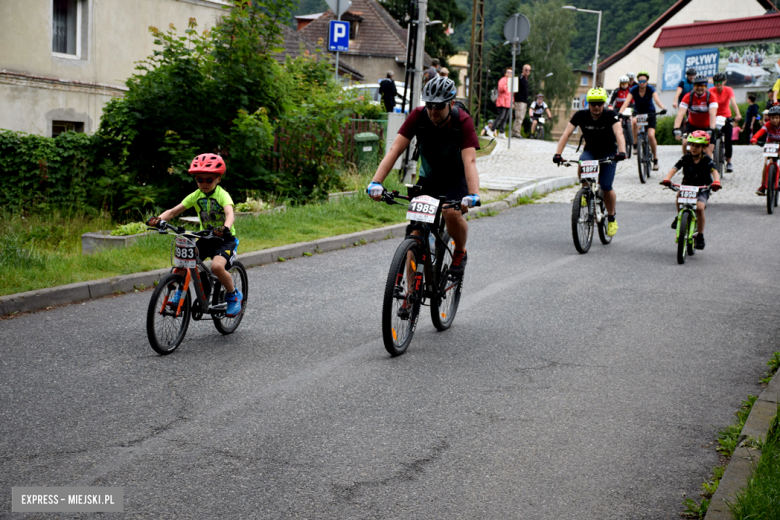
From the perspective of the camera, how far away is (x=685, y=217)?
10391 millimetres

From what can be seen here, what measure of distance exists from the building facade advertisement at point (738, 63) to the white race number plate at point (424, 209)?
3915 cm

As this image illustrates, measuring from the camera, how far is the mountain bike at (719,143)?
1667 cm

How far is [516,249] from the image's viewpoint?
11.4 metres

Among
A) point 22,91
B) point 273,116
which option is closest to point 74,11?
point 22,91

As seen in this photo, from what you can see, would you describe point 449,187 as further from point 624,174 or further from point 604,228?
point 624,174

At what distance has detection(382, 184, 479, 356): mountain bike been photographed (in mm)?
6031

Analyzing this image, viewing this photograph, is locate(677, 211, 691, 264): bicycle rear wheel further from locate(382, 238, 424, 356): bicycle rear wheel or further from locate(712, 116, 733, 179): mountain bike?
locate(712, 116, 733, 179): mountain bike

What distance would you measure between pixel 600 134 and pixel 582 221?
121 cm

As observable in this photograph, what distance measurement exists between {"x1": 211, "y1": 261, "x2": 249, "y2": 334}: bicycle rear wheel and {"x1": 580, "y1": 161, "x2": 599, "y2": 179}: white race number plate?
574 cm

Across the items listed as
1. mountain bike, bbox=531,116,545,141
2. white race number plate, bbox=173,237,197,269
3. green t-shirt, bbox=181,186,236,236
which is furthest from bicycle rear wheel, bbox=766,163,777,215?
mountain bike, bbox=531,116,545,141

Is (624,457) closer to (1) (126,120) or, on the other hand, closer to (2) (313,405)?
(2) (313,405)

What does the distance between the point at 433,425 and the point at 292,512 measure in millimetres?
1330

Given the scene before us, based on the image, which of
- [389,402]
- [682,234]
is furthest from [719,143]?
[389,402]

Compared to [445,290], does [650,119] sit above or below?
above
